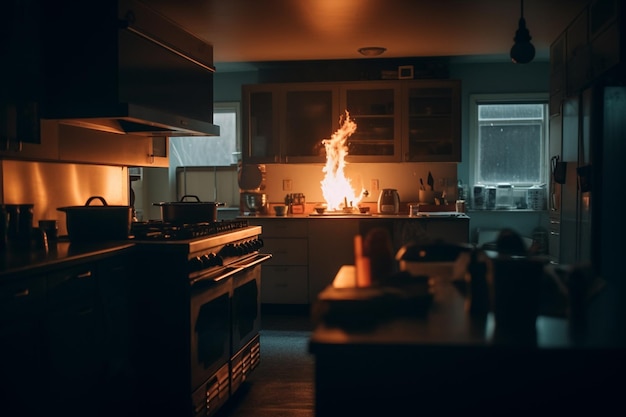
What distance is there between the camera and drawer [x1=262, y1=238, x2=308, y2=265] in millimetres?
5434

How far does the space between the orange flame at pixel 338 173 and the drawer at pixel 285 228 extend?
552 mm

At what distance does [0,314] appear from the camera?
183cm

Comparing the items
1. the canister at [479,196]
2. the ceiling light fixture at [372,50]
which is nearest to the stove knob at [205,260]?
the ceiling light fixture at [372,50]

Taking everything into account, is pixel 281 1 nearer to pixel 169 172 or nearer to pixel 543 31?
pixel 543 31

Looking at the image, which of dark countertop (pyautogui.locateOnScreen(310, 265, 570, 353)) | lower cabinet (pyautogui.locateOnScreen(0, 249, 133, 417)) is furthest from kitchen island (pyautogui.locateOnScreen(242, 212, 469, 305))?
dark countertop (pyautogui.locateOnScreen(310, 265, 570, 353))

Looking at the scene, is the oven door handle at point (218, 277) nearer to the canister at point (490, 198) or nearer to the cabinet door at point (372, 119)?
the cabinet door at point (372, 119)

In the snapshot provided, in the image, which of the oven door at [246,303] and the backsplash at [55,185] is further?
the oven door at [246,303]

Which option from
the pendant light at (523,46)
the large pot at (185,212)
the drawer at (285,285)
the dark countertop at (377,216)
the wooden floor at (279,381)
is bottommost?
the wooden floor at (279,381)

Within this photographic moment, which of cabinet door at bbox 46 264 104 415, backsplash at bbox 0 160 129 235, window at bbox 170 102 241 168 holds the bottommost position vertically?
cabinet door at bbox 46 264 104 415

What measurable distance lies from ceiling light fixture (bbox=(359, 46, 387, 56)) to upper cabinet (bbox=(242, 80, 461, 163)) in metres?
0.27

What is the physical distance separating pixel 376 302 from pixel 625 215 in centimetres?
302

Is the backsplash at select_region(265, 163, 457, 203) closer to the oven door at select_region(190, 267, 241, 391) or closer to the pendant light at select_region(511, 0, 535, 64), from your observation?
the pendant light at select_region(511, 0, 535, 64)

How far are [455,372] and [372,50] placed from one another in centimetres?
457

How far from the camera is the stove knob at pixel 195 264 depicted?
2637 millimetres
